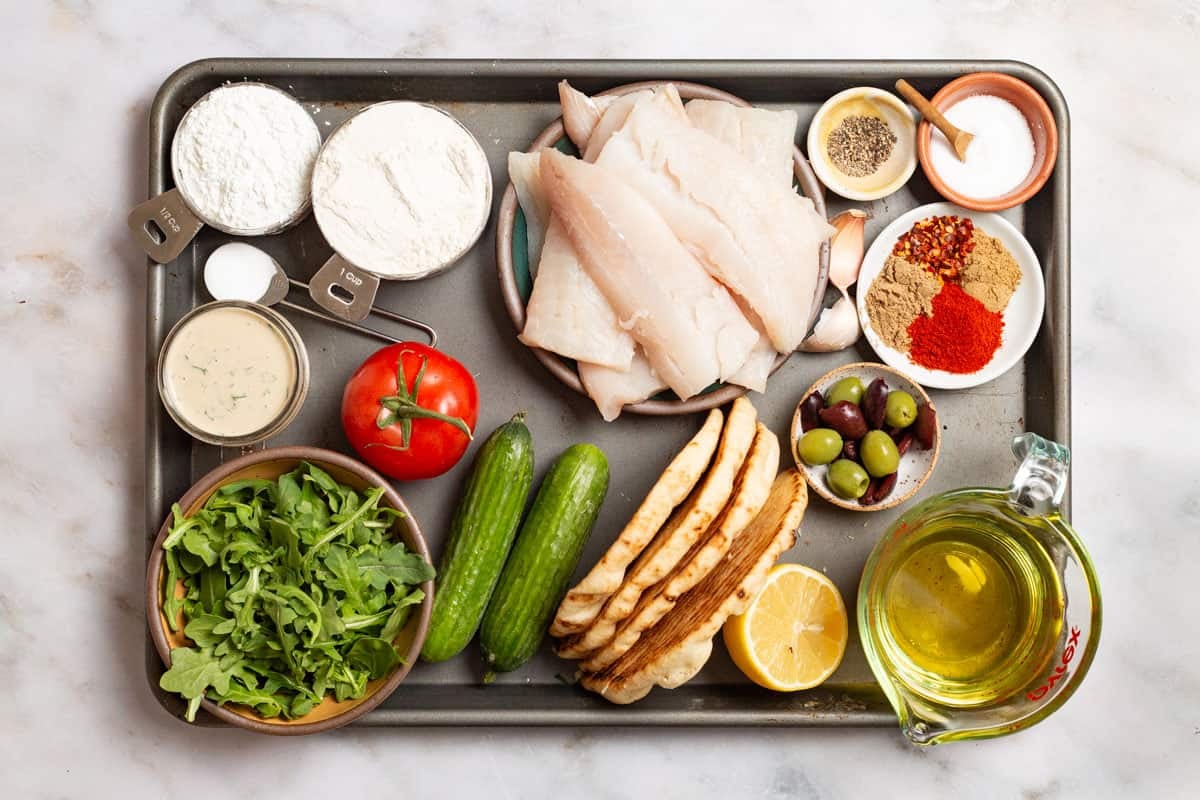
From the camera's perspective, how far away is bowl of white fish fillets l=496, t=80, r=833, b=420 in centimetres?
209

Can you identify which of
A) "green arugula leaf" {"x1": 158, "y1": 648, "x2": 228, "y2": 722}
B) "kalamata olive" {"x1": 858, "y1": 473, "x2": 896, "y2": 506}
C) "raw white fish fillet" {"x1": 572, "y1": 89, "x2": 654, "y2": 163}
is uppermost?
"raw white fish fillet" {"x1": 572, "y1": 89, "x2": 654, "y2": 163}

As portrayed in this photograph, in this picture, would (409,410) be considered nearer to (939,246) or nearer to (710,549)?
(710,549)

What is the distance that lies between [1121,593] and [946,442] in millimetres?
580

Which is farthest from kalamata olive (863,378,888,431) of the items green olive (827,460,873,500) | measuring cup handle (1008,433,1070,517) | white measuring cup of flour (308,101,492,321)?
white measuring cup of flour (308,101,492,321)

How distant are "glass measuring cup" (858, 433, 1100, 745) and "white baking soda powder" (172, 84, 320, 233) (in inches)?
57.9

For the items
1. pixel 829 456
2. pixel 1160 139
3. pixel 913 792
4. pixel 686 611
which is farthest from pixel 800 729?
pixel 1160 139

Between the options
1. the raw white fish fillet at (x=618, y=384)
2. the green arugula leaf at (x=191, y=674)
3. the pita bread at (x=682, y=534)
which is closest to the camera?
the green arugula leaf at (x=191, y=674)

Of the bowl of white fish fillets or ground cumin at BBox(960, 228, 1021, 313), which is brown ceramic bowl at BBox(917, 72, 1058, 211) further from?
the bowl of white fish fillets

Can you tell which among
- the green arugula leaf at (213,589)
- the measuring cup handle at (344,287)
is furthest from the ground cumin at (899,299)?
the green arugula leaf at (213,589)

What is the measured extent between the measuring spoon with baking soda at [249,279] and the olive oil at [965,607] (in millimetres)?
1179

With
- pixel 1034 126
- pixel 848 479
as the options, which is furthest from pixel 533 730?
pixel 1034 126

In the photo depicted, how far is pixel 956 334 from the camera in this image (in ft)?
7.27

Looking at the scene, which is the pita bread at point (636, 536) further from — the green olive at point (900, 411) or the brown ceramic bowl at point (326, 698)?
the green olive at point (900, 411)

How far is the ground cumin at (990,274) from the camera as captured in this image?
2.23 meters
